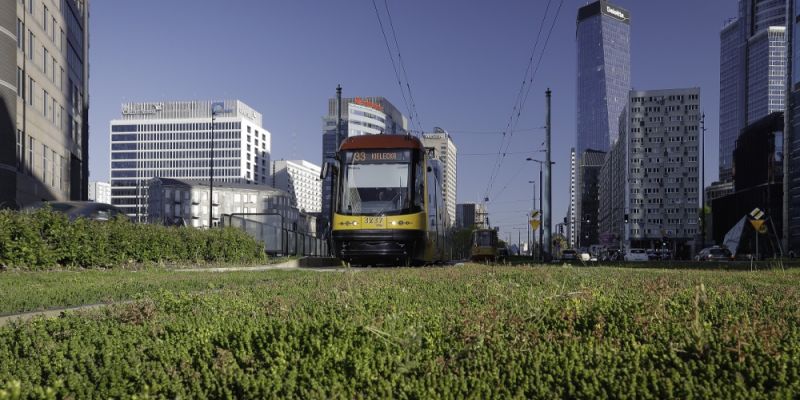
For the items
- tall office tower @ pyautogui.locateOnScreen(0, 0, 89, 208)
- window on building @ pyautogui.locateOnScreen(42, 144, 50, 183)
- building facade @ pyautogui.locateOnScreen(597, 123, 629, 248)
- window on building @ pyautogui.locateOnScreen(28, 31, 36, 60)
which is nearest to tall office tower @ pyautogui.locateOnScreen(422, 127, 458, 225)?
tall office tower @ pyautogui.locateOnScreen(0, 0, 89, 208)

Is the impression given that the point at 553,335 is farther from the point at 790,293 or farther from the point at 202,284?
the point at 202,284

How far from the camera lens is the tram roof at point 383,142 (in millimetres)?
20047

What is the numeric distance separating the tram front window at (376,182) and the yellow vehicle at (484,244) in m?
32.2

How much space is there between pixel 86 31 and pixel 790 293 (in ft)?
228

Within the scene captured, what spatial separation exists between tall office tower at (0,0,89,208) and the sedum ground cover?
3743 centimetres

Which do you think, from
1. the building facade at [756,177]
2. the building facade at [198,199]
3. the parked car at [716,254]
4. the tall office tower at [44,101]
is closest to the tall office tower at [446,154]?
the parked car at [716,254]

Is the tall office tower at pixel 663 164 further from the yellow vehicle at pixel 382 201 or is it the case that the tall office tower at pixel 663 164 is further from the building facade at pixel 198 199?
the yellow vehicle at pixel 382 201

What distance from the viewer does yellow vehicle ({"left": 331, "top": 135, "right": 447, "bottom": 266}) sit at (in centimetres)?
1905

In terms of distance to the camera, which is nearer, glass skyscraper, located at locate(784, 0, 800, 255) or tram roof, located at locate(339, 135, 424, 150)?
tram roof, located at locate(339, 135, 424, 150)

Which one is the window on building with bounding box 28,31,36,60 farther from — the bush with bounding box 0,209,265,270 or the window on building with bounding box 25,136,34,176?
the bush with bounding box 0,209,265,270

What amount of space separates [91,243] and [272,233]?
16.4 metres

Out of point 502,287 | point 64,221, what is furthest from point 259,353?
point 64,221

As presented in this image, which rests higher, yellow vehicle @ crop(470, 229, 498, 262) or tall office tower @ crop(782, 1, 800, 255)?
tall office tower @ crop(782, 1, 800, 255)

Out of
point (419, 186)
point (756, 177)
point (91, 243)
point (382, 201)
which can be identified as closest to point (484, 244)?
point (419, 186)
